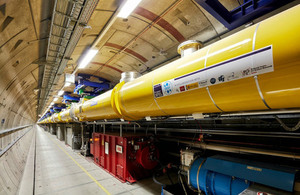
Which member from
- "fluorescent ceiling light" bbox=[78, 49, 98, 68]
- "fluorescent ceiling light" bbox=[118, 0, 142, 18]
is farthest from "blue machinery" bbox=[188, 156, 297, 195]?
"fluorescent ceiling light" bbox=[78, 49, 98, 68]

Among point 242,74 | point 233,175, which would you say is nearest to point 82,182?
point 233,175

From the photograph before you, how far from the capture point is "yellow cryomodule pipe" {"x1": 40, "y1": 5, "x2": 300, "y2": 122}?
1.39 m

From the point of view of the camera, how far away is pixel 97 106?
518cm

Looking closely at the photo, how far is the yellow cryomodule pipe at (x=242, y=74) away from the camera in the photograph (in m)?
1.39

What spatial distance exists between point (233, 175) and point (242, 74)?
1.81 m

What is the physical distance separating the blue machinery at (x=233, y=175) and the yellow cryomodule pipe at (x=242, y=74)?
3.55 ft

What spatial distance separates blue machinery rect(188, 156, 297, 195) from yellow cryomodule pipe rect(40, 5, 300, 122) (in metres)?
1.08

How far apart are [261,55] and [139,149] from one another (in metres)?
4.81

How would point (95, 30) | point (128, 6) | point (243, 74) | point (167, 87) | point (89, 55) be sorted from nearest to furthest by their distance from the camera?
1. point (243, 74)
2. point (167, 87)
3. point (128, 6)
4. point (89, 55)
5. point (95, 30)

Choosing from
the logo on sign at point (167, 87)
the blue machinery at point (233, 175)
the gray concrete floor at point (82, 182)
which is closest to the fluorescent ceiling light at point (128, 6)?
the logo on sign at point (167, 87)

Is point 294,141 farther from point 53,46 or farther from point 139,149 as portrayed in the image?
point 53,46

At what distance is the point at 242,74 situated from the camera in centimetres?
162

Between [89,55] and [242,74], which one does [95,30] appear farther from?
[242,74]

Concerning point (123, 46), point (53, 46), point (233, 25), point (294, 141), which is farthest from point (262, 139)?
point (53, 46)
